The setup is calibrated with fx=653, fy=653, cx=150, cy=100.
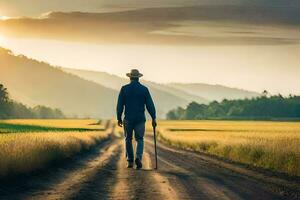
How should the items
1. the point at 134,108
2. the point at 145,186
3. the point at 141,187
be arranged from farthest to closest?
the point at 134,108
the point at 145,186
the point at 141,187

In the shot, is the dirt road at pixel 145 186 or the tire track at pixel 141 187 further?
the dirt road at pixel 145 186

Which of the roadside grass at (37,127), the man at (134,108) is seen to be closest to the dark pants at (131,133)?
the man at (134,108)

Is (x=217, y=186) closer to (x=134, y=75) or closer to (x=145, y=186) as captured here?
(x=145, y=186)

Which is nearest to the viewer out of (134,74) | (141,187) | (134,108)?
(141,187)

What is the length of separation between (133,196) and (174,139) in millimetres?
44377

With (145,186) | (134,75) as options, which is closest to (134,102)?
(134,75)

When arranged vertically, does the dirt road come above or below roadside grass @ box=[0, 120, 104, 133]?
below

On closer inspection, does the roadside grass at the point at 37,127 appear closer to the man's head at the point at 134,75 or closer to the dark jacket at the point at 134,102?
the dark jacket at the point at 134,102

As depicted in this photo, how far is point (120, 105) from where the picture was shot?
837 inches

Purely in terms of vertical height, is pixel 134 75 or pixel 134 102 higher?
pixel 134 75

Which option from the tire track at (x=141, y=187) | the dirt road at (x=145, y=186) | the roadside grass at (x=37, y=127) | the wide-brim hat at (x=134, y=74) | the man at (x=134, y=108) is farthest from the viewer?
the roadside grass at (x=37, y=127)

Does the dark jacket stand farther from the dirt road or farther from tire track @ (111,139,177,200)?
tire track @ (111,139,177,200)

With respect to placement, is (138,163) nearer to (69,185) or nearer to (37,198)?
(69,185)

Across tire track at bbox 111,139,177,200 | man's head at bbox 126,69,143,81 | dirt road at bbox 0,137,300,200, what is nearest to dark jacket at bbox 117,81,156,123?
man's head at bbox 126,69,143,81
